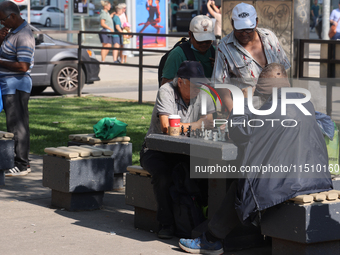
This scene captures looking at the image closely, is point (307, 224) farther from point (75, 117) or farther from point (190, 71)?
point (75, 117)

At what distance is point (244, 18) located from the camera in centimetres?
548

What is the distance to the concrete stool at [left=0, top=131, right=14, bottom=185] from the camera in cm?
697

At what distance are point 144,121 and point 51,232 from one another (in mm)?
5925

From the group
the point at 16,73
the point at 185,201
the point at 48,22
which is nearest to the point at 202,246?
the point at 185,201

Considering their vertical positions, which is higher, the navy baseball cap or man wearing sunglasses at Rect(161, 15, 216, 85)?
man wearing sunglasses at Rect(161, 15, 216, 85)

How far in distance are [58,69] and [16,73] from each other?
24.3ft

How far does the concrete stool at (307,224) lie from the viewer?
168 inches

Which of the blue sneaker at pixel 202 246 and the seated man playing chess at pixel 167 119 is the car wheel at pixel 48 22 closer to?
the seated man playing chess at pixel 167 119

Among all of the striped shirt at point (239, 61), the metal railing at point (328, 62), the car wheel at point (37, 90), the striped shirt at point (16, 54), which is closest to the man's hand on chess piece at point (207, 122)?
the striped shirt at point (239, 61)

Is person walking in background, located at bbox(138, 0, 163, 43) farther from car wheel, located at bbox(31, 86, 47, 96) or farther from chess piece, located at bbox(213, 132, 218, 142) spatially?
chess piece, located at bbox(213, 132, 218, 142)

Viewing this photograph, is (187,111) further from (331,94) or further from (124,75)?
(124,75)

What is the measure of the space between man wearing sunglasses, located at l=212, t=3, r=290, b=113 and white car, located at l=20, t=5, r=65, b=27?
24489mm

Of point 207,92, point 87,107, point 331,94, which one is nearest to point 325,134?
point 207,92

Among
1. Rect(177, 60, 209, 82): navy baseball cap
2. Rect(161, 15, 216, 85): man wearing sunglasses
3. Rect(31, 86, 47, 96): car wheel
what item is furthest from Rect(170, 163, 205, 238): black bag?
Rect(31, 86, 47, 96): car wheel
